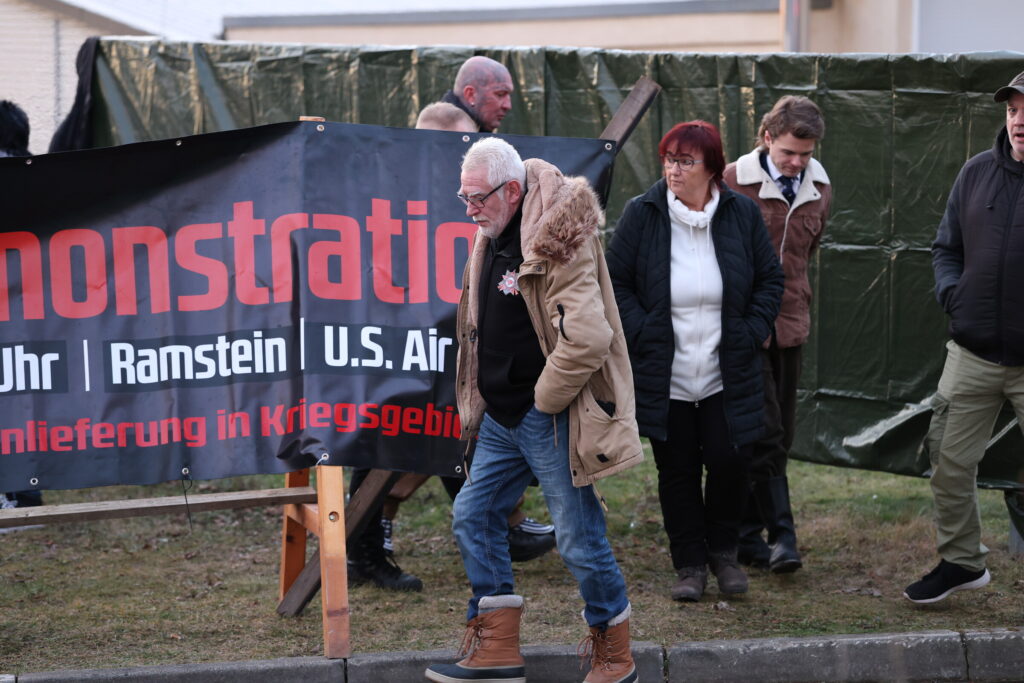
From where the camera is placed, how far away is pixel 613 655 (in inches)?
175

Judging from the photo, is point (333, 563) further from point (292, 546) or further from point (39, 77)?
point (39, 77)

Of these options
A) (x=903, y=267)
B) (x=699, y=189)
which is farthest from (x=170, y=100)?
(x=903, y=267)

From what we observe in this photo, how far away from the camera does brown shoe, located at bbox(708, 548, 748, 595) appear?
5426mm

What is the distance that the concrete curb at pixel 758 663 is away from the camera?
460 centimetres

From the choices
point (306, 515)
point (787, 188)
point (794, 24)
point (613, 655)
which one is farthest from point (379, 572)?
point (794, 24)

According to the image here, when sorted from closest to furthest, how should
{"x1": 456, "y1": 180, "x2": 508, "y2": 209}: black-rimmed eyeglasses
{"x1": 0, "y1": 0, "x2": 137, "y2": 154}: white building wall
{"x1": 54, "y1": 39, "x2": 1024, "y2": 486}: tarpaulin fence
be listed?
1. {"x1": 456, "y1": 180, "x2": 508, "y2": 209}: black-rimmed eyeglasses
2. {"x1": 54, "y1": 39, "x2": 1024, "y2": 486}: tarpaulin fence
3. {"x1": 0, "y1": 0, "x2": 137, "y2": 154}: white building wall

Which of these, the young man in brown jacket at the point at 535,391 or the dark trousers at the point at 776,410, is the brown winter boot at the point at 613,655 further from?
the dark trousers at the point at 776,410

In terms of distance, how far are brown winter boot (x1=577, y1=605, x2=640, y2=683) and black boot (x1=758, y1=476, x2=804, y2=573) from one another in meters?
1.60

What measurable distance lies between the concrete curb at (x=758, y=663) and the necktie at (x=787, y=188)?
208cm

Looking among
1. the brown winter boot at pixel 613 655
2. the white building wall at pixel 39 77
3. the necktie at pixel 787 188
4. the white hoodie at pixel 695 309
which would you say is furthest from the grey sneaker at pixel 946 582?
the white building wall at pixel 39 77

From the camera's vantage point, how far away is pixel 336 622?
466cm

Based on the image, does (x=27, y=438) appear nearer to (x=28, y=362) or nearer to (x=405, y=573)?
(x=28, y=362)

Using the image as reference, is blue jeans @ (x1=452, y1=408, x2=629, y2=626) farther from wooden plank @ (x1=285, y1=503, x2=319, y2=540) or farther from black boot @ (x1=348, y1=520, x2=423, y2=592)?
black boot @ (x1=348, y1=520, x2=423, y2=592)

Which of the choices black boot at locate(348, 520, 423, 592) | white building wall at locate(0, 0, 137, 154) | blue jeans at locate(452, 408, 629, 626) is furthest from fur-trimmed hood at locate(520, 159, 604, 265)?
white building wall at locate(0, 0, 137, 154)
